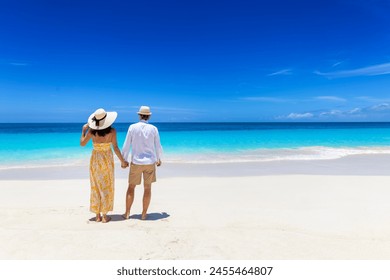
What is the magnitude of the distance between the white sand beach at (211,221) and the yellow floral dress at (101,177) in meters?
0.29

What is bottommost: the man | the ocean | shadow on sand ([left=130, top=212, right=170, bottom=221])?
shadow on sand ([left=130, top=212, right=170, bottom=221])

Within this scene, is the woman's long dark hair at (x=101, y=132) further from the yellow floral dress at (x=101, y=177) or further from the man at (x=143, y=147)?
the man at (x=143, y=147)

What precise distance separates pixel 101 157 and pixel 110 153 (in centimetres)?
15

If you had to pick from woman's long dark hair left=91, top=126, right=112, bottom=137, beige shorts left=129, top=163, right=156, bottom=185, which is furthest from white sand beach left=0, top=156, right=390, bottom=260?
woman's long dark hair left=91, top=126, right=112, bottom=137

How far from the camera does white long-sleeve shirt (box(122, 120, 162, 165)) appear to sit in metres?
4.14

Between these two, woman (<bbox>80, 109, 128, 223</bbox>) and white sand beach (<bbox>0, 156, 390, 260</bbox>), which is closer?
white sand beach (<bbox>0, 156, 390, 260</bbox>)

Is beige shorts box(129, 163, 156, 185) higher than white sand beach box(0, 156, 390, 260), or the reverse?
beige shorts box(129, 163, 156, 185)

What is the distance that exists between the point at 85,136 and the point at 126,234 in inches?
60.9

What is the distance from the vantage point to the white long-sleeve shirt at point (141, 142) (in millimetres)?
4145

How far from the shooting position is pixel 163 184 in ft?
24.0

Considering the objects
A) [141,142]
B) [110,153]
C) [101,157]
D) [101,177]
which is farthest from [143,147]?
[101,177]

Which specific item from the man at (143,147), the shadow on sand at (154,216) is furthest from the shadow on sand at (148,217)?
the man at (143,147)

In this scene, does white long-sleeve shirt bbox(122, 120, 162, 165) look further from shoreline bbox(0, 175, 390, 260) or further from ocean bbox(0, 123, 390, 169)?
ocean bbox(0, 123, 390, 169)

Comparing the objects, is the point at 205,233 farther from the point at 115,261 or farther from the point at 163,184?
the point at 163,184
